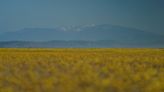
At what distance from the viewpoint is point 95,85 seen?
1373cm

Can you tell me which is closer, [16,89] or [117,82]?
[16,89]

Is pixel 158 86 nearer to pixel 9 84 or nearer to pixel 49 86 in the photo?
pixel 49 86

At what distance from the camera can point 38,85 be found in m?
13.9

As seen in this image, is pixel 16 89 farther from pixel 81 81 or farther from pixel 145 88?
pixel 145 88

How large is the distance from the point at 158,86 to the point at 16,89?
4.58 m

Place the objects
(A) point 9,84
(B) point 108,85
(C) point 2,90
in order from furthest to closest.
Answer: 1. (A) point 9,84
2. (B) point 108,85
3. (C) point 2,90

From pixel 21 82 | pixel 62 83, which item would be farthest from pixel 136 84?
pixel 21 82

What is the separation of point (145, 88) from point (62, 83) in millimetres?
2799

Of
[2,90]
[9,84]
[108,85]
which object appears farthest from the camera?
[9,84]

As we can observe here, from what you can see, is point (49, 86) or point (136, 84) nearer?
point (49, 86)

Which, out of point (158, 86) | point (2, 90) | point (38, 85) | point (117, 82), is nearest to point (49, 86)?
point (38, 85)

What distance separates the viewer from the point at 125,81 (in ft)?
50.2

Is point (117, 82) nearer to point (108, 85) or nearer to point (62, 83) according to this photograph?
point (108, 85)

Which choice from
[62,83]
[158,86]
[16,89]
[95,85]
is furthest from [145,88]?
[16,89]
